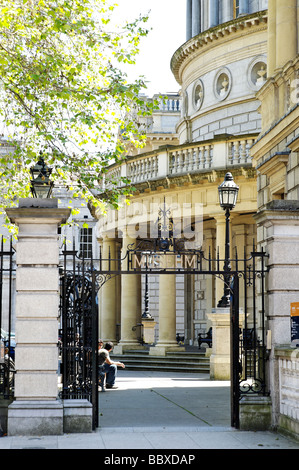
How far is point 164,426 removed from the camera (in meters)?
11.9

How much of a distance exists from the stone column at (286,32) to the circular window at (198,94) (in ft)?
48.2

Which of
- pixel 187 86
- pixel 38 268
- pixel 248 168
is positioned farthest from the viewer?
pixel 187 86

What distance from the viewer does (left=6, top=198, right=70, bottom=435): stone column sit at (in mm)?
10992

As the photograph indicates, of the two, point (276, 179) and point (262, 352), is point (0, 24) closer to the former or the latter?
point (276, 179)

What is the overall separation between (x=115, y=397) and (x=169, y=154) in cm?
1124

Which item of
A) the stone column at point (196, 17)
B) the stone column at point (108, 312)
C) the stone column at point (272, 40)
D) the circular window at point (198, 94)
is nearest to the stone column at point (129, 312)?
the stone column at point (108, 312)

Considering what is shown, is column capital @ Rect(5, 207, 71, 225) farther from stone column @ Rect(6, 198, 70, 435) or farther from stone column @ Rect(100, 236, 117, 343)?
stone column @ Rect(100, 236, 117, 343)

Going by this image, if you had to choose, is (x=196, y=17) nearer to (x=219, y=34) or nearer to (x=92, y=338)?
(x=219, y=34)

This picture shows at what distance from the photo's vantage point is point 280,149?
660 inches

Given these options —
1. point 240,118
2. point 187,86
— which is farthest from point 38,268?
point 187,86

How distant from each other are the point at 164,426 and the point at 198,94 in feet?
76.4

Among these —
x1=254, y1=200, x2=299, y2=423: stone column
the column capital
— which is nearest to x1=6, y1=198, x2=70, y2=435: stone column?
the column capital

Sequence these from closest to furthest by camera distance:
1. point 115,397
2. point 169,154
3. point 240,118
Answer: point 115,397 < point 169,154 < point 240,118

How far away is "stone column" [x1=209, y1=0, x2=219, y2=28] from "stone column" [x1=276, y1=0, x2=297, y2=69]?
51.4ft
